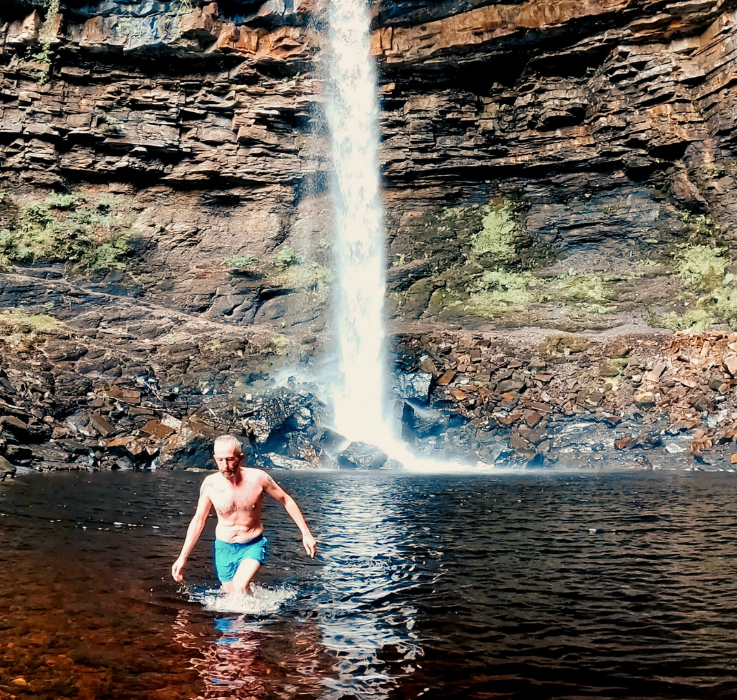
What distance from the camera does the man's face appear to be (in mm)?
4988

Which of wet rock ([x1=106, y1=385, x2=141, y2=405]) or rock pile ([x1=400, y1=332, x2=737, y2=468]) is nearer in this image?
rock pile ([x1=400, y1=332, x2=737, y2=468])

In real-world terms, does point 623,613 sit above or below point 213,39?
below

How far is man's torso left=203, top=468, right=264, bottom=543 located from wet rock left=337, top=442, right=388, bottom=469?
11.4 meters

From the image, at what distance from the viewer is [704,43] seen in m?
21.8

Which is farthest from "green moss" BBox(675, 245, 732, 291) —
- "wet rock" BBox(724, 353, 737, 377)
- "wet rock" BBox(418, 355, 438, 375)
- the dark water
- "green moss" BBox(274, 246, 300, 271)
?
the dark water

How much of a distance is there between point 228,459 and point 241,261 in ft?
68.4

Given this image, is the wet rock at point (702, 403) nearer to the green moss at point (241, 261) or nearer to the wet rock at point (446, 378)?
the wet rock at point (446, 378)

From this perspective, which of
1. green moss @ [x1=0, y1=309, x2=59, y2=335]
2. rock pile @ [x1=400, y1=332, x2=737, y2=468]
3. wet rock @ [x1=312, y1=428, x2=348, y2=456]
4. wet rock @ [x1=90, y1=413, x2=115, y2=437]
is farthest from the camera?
green moss @ [x1=0, y1=309, x2=59, y2=335]

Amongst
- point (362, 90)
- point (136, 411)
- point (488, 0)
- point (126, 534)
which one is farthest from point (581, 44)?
point (126, 534)

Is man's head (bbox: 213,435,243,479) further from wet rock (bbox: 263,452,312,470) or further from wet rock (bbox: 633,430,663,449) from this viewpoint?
wet rock (bbox: 633,430,663,449)

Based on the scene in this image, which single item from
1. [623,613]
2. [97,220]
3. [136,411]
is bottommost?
[623,613]

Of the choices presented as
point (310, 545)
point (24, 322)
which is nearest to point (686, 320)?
point (310, 545)

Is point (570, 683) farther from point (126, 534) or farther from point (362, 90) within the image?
point (362, 90)

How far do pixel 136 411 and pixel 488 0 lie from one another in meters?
18.1
